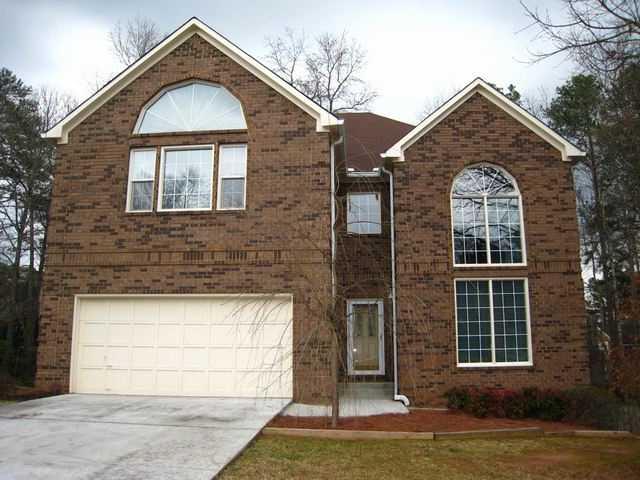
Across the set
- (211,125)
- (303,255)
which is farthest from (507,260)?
(211,125)

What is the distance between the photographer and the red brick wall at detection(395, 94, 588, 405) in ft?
39.1

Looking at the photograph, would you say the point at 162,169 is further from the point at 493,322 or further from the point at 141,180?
the point at 493,322

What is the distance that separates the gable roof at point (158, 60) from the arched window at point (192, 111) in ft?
2.72

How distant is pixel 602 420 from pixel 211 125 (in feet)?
34.8

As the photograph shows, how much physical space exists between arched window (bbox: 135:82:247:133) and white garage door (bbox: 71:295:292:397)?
164 inches

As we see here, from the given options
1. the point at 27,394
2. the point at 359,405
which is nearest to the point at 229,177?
the point at 359,405

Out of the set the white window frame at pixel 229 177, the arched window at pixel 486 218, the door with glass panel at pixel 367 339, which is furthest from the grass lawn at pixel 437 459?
the door with glass panel at pixel 367 339

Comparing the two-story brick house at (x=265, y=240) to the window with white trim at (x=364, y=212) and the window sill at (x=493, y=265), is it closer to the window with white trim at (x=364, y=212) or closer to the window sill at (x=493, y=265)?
the window sill at (x=493, y=265)

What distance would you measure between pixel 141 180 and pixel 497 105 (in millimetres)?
8858

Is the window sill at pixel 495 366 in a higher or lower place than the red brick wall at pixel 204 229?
lower

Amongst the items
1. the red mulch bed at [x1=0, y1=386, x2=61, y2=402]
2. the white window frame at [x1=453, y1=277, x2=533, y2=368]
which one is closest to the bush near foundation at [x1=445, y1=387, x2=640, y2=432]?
the white window frame at [x1=453, y1=277, x2=533, y2=368]

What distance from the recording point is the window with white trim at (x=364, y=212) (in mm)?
15773

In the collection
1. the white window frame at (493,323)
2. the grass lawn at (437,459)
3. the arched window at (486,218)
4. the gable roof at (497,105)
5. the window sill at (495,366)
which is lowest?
the grass lawn at (437,459)

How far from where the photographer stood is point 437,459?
745 cm
